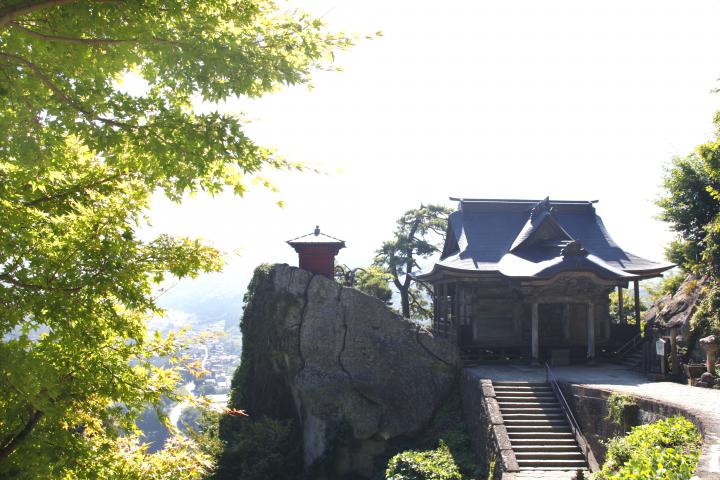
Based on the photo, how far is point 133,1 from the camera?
533 centimetres

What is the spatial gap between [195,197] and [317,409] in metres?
13.1

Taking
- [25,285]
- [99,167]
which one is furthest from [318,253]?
[25,285]

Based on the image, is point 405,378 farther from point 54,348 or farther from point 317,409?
point 54,348

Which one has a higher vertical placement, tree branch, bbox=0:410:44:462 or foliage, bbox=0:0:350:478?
foliage, bbox=0:0:350:478

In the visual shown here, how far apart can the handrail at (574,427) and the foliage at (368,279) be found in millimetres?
10517

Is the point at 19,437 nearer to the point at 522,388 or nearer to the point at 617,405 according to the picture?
the point at 617,405

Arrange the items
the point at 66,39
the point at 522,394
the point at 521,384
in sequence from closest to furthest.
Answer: the point at 66,39 < the point at 522,394 < the point at 521,384

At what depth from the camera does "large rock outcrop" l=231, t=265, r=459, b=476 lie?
695 inches

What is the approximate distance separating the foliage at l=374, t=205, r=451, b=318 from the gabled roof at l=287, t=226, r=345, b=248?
8.78 m

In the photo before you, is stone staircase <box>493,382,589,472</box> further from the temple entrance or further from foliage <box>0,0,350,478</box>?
foliage <box>0,0,350,478</box>

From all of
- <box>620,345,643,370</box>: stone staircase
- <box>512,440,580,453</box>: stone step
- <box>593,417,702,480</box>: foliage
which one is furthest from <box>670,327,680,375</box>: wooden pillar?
<box>593,417,702,480</box>: foliage

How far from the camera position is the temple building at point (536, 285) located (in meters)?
19.8

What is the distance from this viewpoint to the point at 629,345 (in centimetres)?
2158

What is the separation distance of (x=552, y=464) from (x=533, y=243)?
35.8 ft
